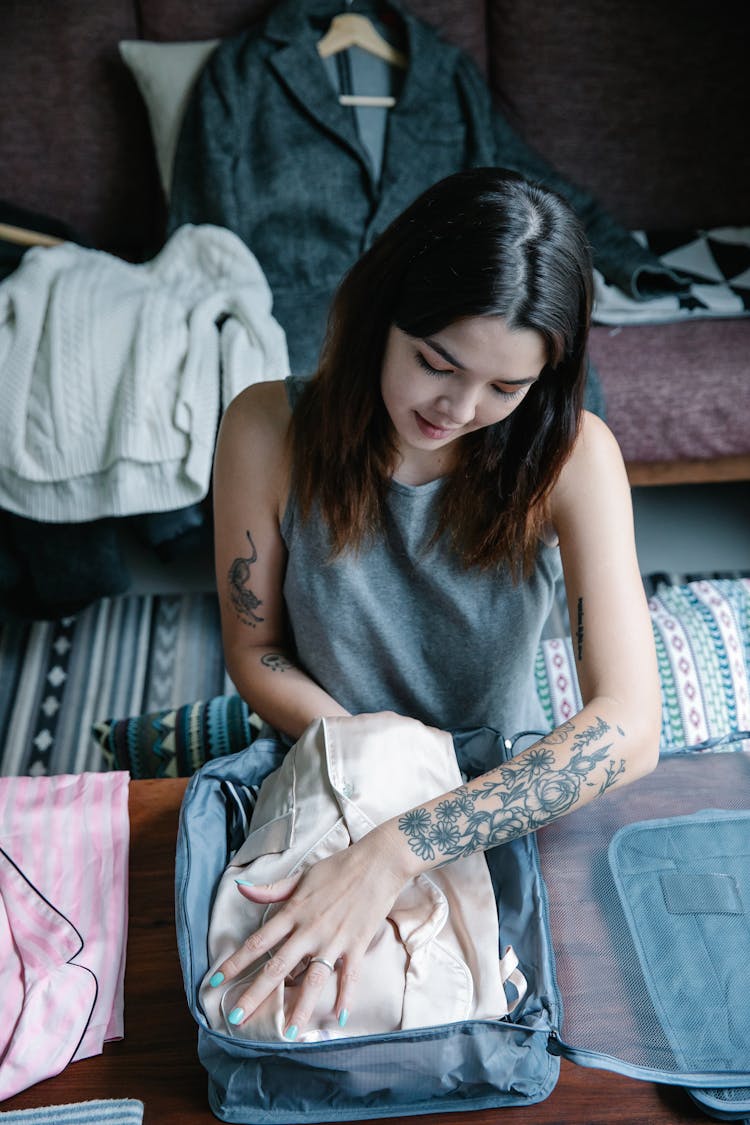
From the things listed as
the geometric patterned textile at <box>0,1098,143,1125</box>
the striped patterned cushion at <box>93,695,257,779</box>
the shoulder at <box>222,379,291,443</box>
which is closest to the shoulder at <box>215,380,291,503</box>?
the shoulder at <box>222,379,291,443</box>

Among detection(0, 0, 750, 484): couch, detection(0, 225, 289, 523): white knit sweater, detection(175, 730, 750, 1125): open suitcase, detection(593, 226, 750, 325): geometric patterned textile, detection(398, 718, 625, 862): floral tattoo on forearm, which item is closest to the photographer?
detection(175, 730, 750, 1125): open suitcase

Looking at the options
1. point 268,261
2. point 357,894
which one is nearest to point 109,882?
point 357,894

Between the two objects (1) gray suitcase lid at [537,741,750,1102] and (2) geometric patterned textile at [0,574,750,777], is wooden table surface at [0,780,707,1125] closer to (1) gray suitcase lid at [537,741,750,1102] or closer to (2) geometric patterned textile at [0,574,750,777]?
(1) gray suitcase lid at [537,741,750,1102]

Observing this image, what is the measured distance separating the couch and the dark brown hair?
127 centimetres

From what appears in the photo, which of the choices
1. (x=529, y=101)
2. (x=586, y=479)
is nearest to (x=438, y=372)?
(x=586, y=479)

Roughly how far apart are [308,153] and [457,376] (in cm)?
160

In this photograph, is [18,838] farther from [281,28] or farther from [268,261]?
[281,28]

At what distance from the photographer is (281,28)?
7.52 ft

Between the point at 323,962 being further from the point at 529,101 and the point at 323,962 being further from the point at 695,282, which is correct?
the point at 529,101

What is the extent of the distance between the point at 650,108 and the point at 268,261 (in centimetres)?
102

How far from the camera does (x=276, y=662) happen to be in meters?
1.18

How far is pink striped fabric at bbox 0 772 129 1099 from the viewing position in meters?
0.81

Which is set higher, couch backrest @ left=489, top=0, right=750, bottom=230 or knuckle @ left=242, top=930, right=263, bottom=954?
couch backrest @ left=489, top=0, right=750, bottom=230

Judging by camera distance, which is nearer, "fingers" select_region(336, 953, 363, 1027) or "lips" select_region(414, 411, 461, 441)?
"fingers" select_region(336, 953, 363, 1027)
